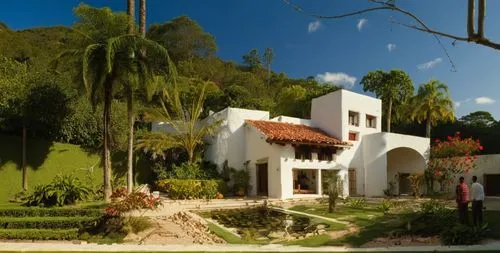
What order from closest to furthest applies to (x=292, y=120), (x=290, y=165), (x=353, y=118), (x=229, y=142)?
(x=290, y=165) < (x=229, y=142) < (x=353, y=118) < (x=292, y=120)

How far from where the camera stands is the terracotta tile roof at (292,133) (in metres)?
25.5

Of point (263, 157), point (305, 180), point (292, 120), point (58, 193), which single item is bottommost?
point (305, 180)

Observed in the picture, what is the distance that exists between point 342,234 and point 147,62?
10.5 metres

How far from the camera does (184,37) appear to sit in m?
56.0

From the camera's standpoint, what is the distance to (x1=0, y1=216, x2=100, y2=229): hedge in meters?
14.6

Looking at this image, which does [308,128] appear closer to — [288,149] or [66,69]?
[288,149]

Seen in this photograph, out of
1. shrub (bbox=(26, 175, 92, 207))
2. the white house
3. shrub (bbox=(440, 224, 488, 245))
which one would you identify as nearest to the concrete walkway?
shrub (bbox=(440, 224, 488, 245))

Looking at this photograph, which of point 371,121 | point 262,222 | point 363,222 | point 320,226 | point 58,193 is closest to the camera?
point 58,193

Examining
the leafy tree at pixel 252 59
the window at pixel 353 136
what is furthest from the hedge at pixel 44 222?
the leafy tree at pixel 252 59

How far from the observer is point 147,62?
61.0 ft

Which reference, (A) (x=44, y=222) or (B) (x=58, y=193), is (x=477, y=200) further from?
(B) (x=58, y=193)

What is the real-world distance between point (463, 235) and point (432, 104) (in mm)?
28206

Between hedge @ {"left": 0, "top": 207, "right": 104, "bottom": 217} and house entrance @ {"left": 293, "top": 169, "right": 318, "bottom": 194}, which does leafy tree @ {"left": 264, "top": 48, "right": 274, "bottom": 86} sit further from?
hedge @ {"left": 0, "top": 207, "right": 104, "bottom": 217}

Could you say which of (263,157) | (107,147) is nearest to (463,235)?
(107,147)
